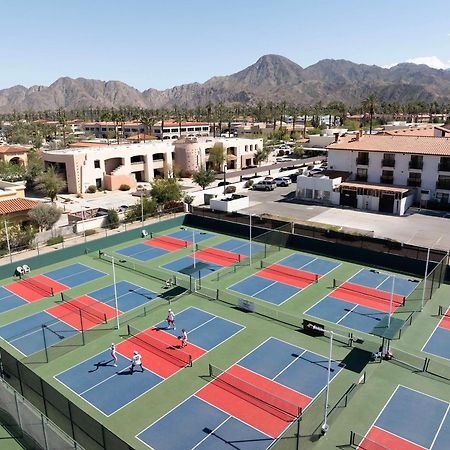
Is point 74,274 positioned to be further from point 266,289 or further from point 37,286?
point 266,289

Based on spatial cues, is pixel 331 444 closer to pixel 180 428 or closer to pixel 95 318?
pixel 180 428

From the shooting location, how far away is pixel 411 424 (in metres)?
18.1

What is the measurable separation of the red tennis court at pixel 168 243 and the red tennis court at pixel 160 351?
16.4 meters

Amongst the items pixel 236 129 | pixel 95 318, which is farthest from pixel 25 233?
pixel 236 129

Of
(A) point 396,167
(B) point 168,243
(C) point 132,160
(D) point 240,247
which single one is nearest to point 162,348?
(D) point 240,247

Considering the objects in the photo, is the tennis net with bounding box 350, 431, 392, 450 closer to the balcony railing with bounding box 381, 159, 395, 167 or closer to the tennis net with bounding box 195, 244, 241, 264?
the tennis net with bounding box 195, 244, 241, 264

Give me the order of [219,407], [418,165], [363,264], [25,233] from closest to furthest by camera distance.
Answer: [219,407] < [363,264] < [25,233] < [418,165]

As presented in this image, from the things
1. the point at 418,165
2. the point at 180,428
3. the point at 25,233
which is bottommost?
the point at 180,428

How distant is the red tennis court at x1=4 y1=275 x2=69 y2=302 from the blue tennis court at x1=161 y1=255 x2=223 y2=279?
28.5 ft

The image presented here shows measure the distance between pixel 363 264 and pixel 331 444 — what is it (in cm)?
2166

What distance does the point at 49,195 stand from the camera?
203 ft

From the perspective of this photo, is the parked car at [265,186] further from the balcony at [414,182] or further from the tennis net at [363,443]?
the tennis net at [363,443]

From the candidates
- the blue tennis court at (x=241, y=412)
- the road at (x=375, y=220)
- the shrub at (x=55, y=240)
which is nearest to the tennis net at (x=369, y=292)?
the blue tennis court at (x=241, y=412)

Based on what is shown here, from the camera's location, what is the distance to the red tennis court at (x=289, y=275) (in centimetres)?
3306
